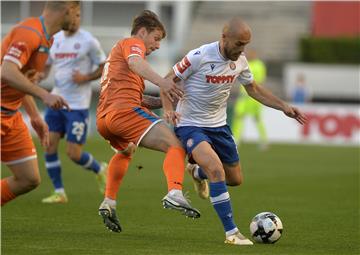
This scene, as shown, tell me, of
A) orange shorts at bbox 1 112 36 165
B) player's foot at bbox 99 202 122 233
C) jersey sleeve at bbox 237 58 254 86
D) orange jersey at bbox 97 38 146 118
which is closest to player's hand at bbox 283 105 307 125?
jersey sleeve at bbox 237 58 254 86

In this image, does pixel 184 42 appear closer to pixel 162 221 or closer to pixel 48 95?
pixel 162 221

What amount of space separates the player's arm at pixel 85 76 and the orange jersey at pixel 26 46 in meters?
4.21

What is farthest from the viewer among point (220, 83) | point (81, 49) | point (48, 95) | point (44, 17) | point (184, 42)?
point (184, 42)

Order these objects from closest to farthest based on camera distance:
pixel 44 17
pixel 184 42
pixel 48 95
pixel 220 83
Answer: pixel 48 95
pixel 44 17
pixel 220 83
pixel 184 42

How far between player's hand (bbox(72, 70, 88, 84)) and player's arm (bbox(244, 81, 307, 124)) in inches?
159

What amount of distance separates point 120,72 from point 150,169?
10129 mm

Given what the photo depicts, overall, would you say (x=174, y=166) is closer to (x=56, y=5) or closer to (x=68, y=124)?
(x=56, y=5)

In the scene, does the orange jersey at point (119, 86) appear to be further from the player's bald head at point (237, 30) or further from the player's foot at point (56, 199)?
the player's foot at point (56, 199)

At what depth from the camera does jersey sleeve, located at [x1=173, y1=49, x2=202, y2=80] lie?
32.6 ft

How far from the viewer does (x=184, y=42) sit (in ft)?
141

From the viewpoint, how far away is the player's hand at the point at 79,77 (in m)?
14.1

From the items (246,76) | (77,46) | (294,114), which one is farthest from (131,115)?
(77,46)

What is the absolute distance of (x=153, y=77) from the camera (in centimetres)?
933

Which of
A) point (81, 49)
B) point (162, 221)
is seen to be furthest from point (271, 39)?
point (162, 221)
